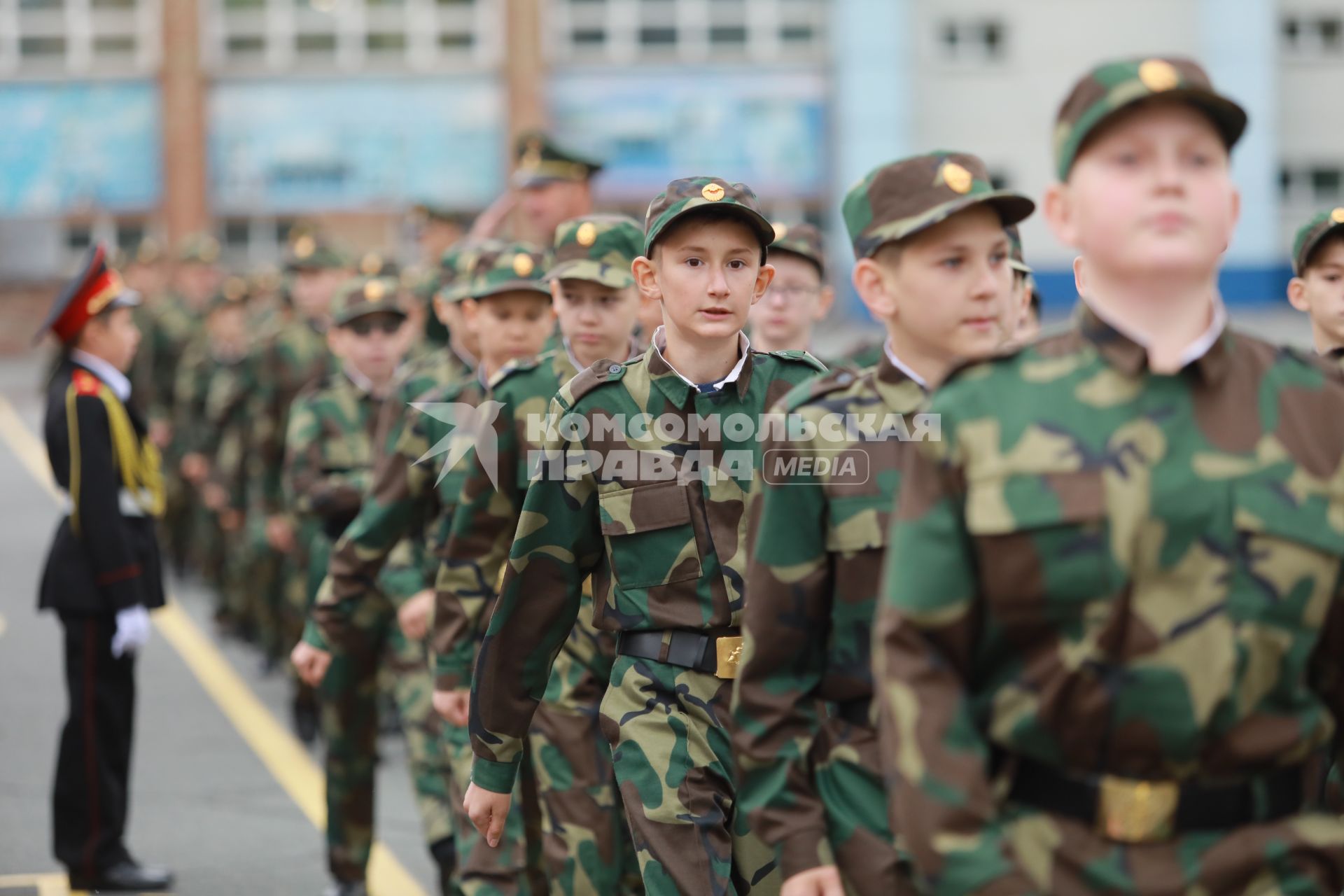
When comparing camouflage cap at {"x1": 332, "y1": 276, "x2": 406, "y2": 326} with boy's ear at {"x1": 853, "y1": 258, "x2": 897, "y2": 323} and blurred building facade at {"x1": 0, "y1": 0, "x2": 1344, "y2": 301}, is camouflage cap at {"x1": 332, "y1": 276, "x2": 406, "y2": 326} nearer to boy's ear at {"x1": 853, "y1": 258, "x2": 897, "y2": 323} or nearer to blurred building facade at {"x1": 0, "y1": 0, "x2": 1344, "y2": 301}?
boy's ear at {"x1": 853, "y1": 258, "x2": 897, "y2": 323}

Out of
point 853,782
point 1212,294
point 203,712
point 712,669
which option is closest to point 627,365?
point 712,669

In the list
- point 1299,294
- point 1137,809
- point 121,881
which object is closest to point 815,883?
point 1137,809

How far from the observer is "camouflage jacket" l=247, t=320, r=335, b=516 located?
39.4 ft

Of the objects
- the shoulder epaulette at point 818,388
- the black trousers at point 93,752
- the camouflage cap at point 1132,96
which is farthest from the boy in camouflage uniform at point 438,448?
the camouflage cap at point 1132,96

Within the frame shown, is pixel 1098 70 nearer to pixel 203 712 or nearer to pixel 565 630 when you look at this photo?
pixel 565 630

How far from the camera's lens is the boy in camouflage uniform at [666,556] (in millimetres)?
4852

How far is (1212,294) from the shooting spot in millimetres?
3049

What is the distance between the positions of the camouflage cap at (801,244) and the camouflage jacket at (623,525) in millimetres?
2563

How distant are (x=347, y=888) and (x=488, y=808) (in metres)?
2.73

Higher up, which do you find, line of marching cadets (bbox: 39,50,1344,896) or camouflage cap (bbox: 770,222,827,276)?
camouflage cap (bbox: 770,222,827,276)

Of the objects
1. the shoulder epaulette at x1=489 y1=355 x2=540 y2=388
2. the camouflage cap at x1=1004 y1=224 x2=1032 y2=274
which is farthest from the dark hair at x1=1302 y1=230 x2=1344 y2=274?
the shoulder epaulette at x1=489 y1=355 x2=540 y2=388

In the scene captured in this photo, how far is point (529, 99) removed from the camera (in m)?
38.9

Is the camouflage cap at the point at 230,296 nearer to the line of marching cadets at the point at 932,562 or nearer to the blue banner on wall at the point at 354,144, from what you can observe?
the line of marching cadets at the point at 932,562

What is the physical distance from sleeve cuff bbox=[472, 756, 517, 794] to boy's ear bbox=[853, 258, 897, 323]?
188cm
